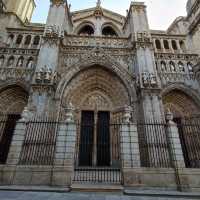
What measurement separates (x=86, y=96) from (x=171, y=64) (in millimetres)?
8479

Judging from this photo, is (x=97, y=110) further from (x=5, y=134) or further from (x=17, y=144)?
(x=5, y=134)

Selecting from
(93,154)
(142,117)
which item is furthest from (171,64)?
(93,154)

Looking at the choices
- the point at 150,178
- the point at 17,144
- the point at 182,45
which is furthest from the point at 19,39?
the point at 182,45

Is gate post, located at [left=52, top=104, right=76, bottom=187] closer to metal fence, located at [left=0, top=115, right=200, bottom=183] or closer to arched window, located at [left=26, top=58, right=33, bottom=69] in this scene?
metal fence, located at [left=0, top=115, right=200, bottom=183]

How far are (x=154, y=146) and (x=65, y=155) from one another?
5067 millimetres

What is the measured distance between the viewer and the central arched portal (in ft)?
37.9

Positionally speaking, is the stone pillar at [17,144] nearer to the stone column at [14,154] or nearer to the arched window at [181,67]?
the stone column at [14,154]

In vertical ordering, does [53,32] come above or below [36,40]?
below

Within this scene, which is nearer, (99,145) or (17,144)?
(17,144)

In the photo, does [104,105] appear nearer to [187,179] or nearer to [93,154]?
[93,154]

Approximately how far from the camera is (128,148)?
273 inches

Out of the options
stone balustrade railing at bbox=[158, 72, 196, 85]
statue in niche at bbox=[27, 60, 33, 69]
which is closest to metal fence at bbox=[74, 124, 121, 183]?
stone balustrade railing at bbox=[158, 72, 196, 85]

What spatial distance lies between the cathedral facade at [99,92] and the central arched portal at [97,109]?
0.24ft

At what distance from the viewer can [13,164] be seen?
21.9 feet
